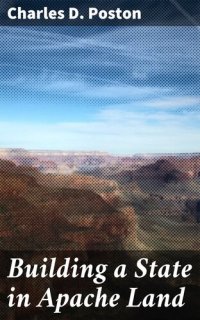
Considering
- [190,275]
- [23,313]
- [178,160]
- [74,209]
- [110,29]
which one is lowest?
[23,313]

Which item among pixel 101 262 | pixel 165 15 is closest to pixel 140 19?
pixel 165 15

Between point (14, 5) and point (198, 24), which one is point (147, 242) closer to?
point (198, 24)

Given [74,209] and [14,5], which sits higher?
[14,5]

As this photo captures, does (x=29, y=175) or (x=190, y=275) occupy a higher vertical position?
(x=29, y=175)

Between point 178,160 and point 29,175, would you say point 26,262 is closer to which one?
point 29,175

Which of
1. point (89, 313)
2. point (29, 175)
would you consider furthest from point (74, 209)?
point (89, 313)

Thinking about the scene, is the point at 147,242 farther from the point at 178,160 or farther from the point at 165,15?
the point at 165,15

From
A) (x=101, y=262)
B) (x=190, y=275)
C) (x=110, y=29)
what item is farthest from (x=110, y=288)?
(x=110, y=29)
